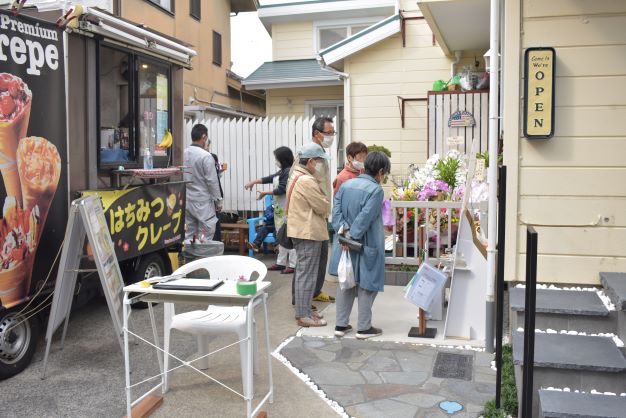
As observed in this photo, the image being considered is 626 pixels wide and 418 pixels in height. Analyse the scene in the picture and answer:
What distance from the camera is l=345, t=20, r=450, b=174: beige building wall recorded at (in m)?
11.1

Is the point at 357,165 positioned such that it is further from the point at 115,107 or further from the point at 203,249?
the point at 115,107

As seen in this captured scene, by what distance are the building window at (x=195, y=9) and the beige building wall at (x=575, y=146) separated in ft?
39.8

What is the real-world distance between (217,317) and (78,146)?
7.33 ft

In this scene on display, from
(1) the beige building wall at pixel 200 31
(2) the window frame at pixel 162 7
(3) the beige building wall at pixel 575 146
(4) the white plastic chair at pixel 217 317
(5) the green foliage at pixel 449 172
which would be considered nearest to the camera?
(4) the white plastic chair at pixel 217 317

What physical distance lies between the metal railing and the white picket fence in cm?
352

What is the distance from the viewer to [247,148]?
10.8 meters

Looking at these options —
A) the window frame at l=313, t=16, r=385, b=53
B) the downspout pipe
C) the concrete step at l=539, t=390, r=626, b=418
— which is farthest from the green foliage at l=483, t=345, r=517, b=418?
the window frame at l=313, t=16, r=385, b=53

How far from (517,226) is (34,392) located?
362cm

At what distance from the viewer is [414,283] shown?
17.9ft

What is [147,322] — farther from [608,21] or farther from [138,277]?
[608,21]

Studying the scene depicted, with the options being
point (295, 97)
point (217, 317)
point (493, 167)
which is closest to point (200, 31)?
point (295, 97)

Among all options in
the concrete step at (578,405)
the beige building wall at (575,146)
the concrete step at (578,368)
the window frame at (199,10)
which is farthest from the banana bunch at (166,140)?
the window frame at (199,10)

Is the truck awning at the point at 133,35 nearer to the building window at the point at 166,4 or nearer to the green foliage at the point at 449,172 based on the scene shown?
the green foliage at the point at 449,172

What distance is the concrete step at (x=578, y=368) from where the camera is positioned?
3.43 metres
